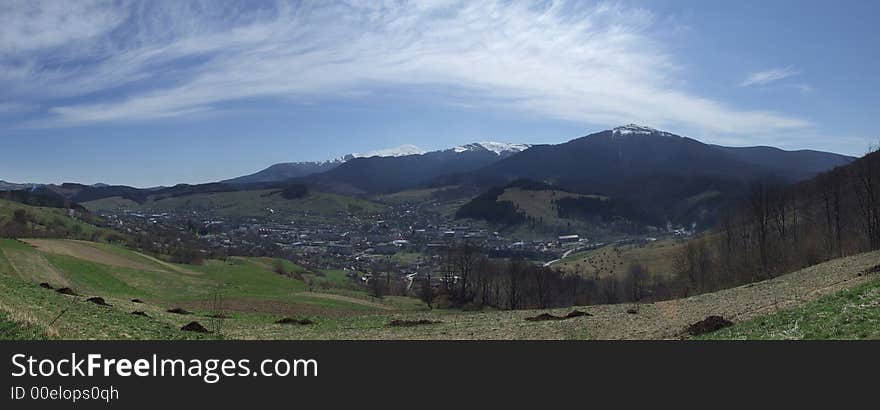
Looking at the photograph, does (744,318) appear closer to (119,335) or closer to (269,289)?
(119,335)

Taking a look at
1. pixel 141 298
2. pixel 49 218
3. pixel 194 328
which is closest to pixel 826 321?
pixel 194 328

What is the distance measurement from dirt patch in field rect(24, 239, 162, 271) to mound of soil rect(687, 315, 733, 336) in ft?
230

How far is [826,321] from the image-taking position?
60.5ft

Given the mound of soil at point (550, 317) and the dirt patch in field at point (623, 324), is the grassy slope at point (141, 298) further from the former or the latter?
the mound of soil at point (550, 317)

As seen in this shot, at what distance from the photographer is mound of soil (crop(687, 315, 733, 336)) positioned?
2344cm

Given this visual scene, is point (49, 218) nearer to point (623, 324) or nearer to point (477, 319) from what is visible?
point (477, 319)

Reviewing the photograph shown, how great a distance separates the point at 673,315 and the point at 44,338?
29.6 m

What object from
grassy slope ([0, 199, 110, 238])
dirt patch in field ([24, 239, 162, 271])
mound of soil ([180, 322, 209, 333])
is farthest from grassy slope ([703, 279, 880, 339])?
grassy slope ([0, 199, 110, 238])

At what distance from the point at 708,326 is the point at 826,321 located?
5760mm

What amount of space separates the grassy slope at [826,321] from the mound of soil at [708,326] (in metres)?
0.79

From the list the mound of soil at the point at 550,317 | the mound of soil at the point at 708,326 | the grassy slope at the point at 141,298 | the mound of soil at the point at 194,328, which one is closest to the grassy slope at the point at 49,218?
the grassy slope at the point at 141,298

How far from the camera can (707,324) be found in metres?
24.2

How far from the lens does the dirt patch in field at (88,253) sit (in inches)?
2815

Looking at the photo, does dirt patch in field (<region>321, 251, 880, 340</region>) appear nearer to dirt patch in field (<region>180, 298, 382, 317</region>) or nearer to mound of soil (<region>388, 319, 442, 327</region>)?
mound of soil (<region>388, 319, 442, 327</region>)
